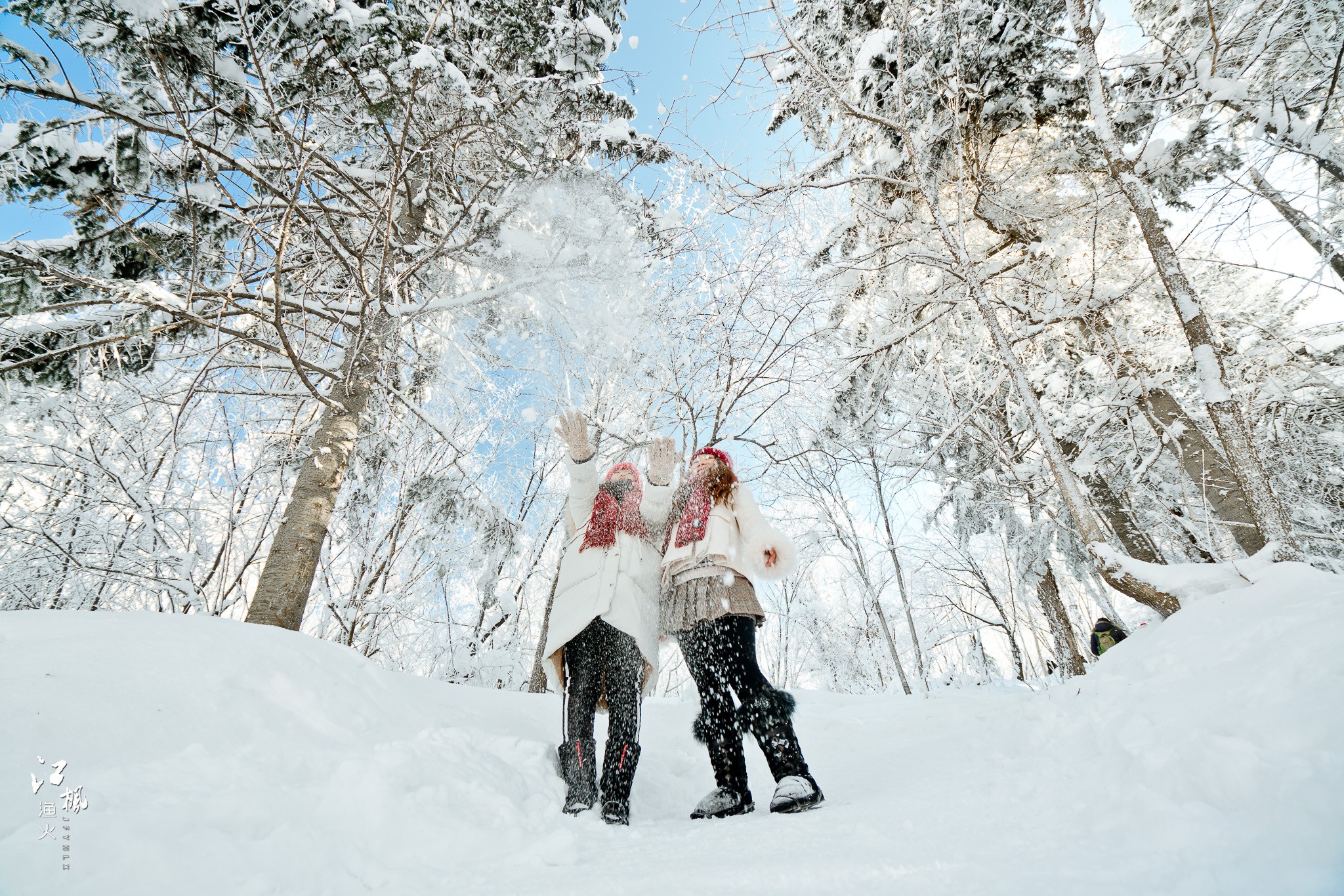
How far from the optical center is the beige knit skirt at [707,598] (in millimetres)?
2150

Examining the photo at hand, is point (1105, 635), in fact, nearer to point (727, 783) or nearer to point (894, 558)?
point (894, 558)

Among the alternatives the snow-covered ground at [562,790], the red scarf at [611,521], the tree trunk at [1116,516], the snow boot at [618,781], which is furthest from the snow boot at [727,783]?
the tree trunk at [1116,516]

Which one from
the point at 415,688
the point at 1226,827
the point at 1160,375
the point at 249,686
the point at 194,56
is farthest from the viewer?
the point at 1160,375

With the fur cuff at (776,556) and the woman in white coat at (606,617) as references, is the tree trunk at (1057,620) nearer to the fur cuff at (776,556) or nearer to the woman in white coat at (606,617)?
the fur cuff at (776,556)

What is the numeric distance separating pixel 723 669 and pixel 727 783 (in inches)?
15.7

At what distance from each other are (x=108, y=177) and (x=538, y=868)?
14.5 feet

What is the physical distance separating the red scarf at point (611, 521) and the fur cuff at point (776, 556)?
58cm

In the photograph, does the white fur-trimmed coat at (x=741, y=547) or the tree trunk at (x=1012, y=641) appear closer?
the white fur-trimmed coat at (x=741, y=547)

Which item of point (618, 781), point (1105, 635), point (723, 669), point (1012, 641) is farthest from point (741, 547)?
point (1012, 641)

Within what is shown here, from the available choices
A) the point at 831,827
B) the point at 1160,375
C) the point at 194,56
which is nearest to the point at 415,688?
the point at 831,827

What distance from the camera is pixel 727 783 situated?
1971 millimetres

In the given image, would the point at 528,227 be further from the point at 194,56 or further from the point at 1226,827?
the point at 1226,827

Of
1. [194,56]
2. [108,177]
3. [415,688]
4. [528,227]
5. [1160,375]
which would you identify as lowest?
[415,688]

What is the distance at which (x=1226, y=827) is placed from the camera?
0.88 meters
